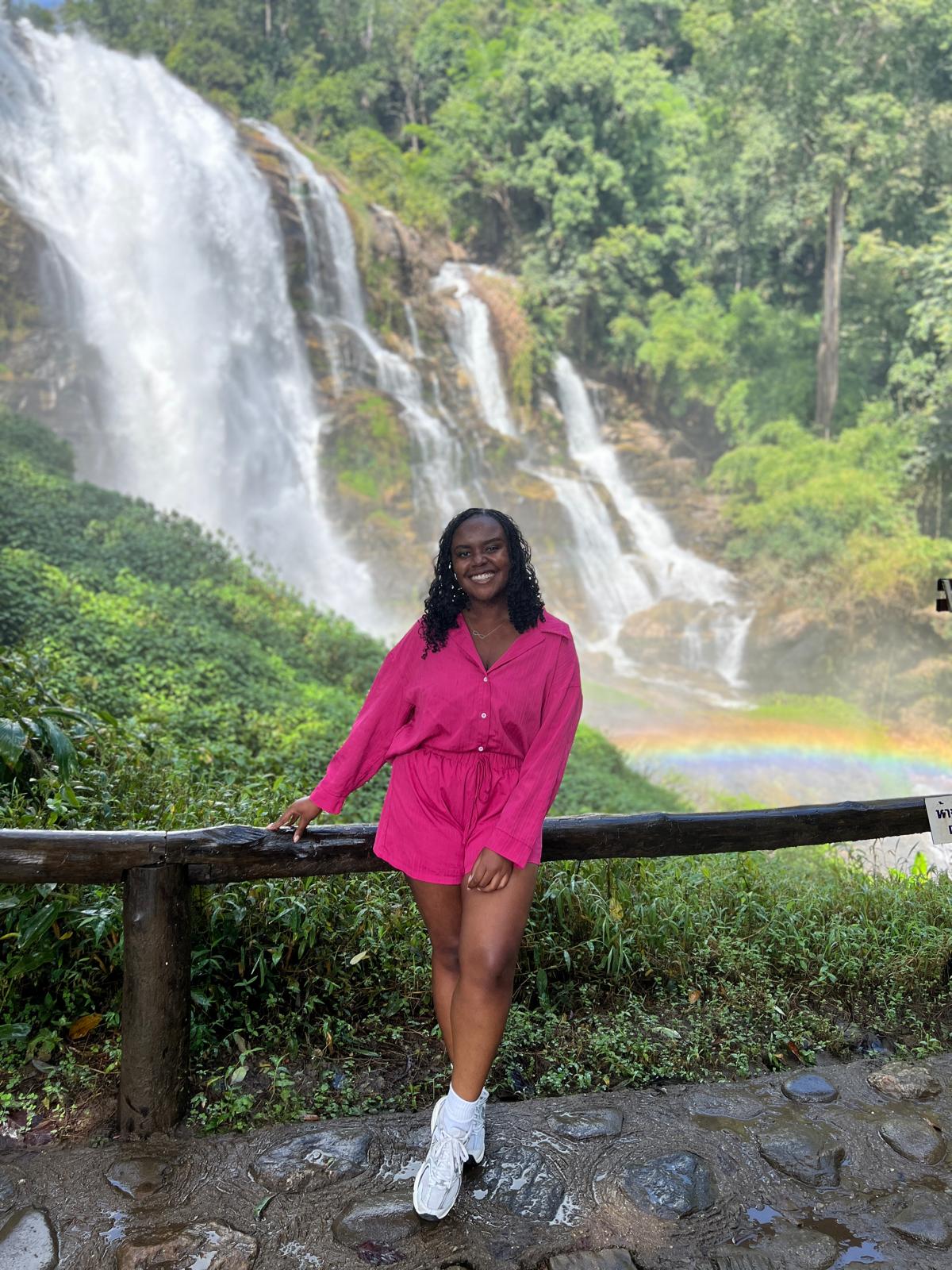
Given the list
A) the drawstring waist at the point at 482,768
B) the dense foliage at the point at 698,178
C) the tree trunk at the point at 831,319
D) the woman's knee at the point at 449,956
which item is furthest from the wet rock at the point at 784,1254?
the tree trunk at the point at 831,319

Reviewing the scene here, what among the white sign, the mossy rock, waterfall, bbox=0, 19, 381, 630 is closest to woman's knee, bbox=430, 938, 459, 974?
the white sign

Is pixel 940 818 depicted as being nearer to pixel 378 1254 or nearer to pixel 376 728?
pixel 376 728

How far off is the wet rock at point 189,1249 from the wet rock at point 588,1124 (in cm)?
77

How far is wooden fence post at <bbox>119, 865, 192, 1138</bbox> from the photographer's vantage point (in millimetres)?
2236

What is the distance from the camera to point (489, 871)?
198 centimetres

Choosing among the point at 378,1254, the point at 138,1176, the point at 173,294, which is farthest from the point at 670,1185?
the point at 173,294

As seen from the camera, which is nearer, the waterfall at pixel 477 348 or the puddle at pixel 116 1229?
the puddle at pixel 116 1229

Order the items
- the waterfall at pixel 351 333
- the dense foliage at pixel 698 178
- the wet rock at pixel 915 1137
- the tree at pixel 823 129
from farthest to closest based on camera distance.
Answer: the tree at pixel 823 129 → the dense foliage at pixel 698 178 → the waterfall at pixel 351 333 → the wet rock at pixel 915 1137

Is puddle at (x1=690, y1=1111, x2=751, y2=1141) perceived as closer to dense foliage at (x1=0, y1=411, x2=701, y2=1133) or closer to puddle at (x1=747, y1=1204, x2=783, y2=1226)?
puddle at (x1=747, y1=1204, x2=783, y2=1226)

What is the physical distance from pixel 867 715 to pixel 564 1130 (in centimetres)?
1248

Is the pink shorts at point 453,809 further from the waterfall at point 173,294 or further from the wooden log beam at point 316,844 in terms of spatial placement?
the waterfall at point 173,294

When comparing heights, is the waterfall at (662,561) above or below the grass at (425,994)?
above

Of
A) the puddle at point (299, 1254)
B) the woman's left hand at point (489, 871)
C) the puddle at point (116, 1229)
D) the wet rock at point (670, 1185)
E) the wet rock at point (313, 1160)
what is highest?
the woman's left hand at point (489, 871)

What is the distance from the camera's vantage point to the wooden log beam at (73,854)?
219cm
